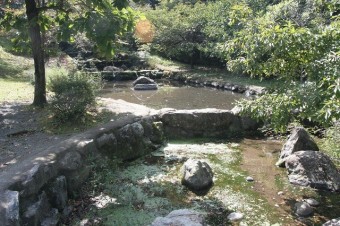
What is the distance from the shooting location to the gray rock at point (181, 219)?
538cm

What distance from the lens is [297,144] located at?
26.8 ft

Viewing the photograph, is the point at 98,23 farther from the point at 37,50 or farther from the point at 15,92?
the point at 15,92

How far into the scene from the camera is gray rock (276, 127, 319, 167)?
8145 mm

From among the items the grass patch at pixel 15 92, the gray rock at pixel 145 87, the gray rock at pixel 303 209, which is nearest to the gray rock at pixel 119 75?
the gray rock at pixel 145 87

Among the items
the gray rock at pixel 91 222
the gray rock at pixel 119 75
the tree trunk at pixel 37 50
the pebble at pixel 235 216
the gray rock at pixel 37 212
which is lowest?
the gray rock at pixel 119 75

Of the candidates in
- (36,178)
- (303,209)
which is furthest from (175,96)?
(36,178)

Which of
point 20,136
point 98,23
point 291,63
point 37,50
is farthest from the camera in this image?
point 37,50

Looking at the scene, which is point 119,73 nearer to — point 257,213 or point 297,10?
point 297,10

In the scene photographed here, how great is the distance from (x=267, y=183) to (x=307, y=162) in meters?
0.93

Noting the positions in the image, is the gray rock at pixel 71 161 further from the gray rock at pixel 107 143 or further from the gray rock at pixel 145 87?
the gray rock at pixel 145 87

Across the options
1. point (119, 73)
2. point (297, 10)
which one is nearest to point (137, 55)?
point (119, 73)

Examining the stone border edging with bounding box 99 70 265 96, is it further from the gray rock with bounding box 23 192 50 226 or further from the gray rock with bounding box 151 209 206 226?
the gray rock with bounding box 23 192 50 226

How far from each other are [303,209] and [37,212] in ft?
14.0

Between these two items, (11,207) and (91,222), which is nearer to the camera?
(11,207)
